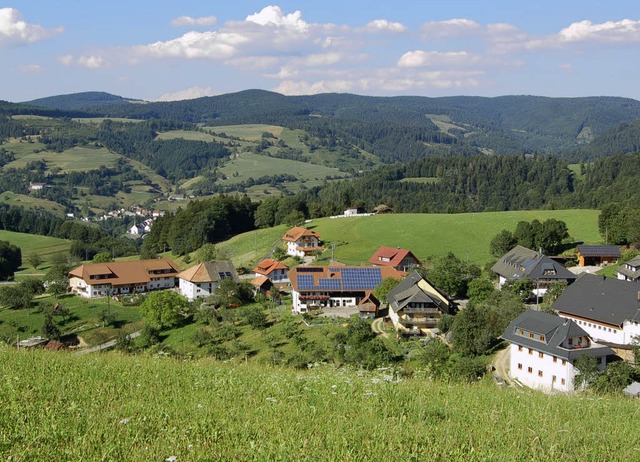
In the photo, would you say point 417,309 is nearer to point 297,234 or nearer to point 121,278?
point 297,234

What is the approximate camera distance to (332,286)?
5147cm

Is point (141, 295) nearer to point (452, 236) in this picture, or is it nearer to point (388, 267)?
point (388, 267)

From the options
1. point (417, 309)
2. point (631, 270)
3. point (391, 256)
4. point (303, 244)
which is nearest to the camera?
point (417, 309)

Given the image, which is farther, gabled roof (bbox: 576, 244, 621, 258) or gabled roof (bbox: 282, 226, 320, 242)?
gabled roof (bbox: 282, 226, 320, 242)

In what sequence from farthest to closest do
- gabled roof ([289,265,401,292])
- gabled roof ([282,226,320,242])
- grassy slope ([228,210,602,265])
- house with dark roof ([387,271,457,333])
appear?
gabled roof ([282,226,320,242]), grassy slope ([228,210,602,265]), gabled roof ([289,265,401,292]), house with dark roof ([387,271,457,333])

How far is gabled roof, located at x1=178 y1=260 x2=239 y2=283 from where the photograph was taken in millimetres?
Result: 60156

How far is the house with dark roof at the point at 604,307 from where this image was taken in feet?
120

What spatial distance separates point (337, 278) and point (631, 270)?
78.9 feet

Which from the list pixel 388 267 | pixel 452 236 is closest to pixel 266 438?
pixel 388 267

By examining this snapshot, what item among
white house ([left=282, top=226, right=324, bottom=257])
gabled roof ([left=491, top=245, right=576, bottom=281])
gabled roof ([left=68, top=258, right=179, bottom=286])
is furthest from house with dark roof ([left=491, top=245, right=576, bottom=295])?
gabled roof ([left=68, top=258, right=179, bottom=286])

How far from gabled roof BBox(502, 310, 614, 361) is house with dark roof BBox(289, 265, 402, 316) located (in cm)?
1659

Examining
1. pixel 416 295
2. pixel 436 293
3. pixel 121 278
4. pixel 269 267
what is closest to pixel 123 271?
pixel 121 278

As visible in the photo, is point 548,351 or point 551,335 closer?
point 548,351

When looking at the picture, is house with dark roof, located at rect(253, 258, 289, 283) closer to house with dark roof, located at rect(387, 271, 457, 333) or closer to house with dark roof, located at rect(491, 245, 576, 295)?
house with dark roof, located at rect(387, 271, 457, 333)
